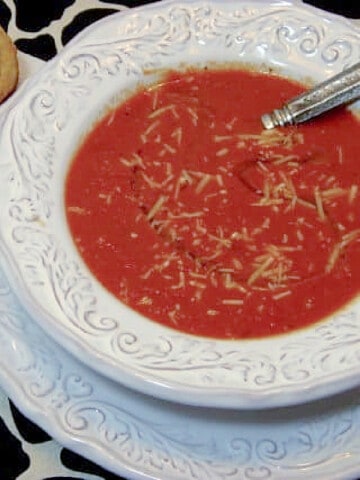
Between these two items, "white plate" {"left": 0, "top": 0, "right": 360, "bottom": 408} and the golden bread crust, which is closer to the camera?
"white plate" {"left": 0, "top": 0, "right": 360, "bottom": 408}

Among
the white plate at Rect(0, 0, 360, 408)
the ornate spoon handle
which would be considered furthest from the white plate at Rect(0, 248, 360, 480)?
the ornate spoon handle

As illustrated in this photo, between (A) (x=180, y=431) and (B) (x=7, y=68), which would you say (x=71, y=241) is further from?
(B) (x=7, y=68)

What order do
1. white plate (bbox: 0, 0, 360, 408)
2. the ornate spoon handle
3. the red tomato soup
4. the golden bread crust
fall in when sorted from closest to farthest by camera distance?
white plate (bbox: 0, 0, 360, 408), the red tomato soup, the ornate spoon handle, the golden bread crust

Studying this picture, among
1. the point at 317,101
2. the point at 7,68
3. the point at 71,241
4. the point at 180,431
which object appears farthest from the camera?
the point at 7,68

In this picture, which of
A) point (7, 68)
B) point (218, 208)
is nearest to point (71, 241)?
point (218, 208)

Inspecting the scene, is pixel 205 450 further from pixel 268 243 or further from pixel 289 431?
pixel 268 243

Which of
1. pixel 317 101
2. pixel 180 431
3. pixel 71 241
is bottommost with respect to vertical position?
pixel 180 431

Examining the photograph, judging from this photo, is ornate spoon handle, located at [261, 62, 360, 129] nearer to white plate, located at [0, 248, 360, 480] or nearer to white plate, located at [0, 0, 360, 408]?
white plate, located at [0, 0, 360, 408]
